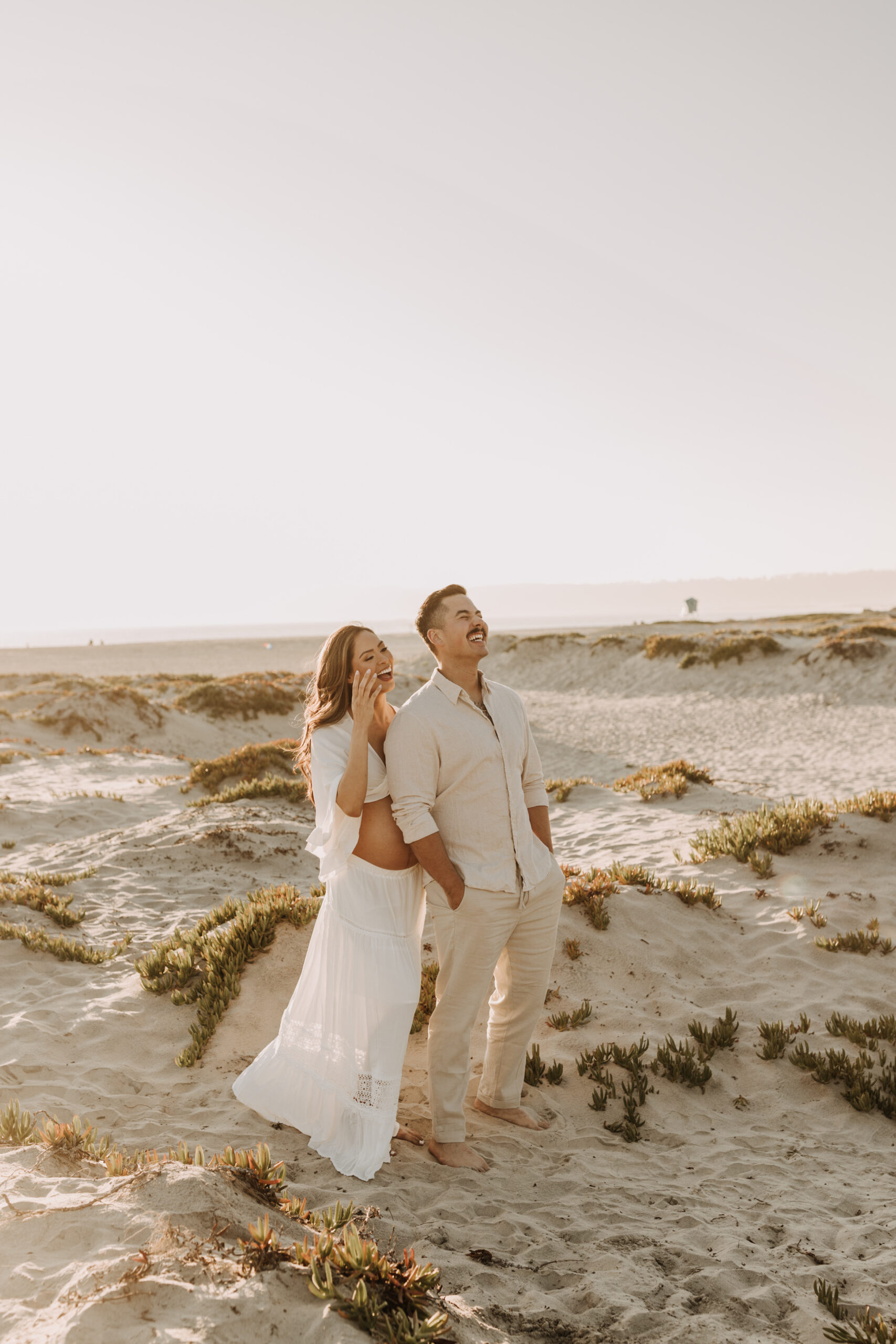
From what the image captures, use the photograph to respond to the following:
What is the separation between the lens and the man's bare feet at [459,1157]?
4.22m

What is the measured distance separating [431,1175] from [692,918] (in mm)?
4265

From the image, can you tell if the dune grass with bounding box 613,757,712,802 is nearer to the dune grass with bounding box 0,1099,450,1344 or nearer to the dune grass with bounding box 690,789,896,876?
the dune grass with bounding box 690,789,896,876

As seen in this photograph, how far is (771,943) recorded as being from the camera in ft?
23.6

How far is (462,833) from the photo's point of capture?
4.17m

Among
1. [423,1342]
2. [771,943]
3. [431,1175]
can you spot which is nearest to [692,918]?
[771,943]

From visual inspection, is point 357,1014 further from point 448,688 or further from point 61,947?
point 61,947

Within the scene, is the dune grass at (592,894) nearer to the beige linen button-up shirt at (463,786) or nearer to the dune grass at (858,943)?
the dune grass at (858,943)

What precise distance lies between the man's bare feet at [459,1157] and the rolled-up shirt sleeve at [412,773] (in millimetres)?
1764

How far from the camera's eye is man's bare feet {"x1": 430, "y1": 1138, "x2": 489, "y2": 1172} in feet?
13.9

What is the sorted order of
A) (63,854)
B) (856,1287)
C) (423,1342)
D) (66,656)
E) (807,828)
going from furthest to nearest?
(66,656), (63,854), (807,828), (856,1287), (423,1342)

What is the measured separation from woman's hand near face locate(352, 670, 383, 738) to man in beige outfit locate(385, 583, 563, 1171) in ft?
0.72

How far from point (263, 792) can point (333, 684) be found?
9327mm

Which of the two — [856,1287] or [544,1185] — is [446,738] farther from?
[856,1287]

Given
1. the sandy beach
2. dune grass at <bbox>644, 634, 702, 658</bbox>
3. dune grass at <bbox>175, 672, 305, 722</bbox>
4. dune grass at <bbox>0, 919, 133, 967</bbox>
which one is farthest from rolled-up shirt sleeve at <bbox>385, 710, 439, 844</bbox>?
dune grass at <bbox>644, 634, 702, 658</bbox>
